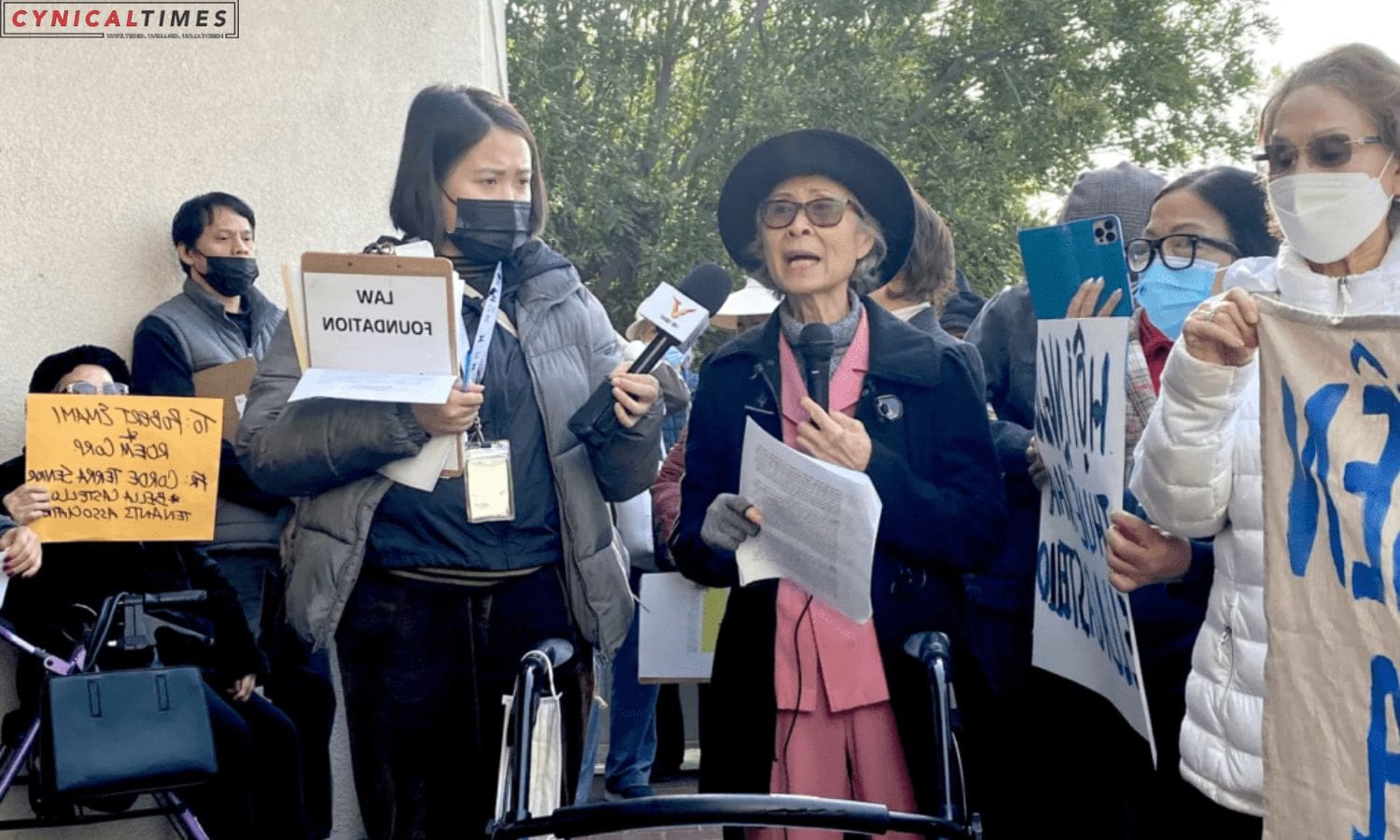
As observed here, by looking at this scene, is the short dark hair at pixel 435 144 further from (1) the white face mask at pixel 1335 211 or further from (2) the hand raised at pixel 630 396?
(1) the white face mask at pixel 1335 211

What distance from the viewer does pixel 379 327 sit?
3.96 m

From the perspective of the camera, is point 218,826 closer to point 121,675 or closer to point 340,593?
point 121,675

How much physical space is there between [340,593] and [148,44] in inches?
142

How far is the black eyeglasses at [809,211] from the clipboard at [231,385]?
2.56 meters

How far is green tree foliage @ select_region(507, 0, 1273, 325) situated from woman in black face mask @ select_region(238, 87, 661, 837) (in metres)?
20.9

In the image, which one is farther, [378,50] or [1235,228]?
[378,50]

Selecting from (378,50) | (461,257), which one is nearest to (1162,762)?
(461,257)

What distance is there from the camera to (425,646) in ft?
12.8

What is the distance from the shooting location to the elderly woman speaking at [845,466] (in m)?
3.57

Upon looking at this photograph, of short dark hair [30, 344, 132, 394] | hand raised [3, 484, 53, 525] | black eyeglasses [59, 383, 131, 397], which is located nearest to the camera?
hand raised [3, 484, 53, 525]

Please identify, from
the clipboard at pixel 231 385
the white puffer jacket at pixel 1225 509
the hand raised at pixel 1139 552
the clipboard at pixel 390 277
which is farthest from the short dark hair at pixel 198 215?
the white puffer jacket at pixel 1225 509

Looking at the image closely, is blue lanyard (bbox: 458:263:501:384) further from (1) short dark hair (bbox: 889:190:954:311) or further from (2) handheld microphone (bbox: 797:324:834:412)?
(1) short dark hair (bbox: 889:190:954:311)

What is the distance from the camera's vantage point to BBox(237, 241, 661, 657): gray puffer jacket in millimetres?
3910

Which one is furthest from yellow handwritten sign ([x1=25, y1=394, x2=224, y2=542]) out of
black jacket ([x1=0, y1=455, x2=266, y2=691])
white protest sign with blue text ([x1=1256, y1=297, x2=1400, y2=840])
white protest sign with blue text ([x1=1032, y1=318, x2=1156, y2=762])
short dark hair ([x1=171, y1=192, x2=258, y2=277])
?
white protest sign with blue text ([x1=1256, y1=297, x2=1400, y2=840])
